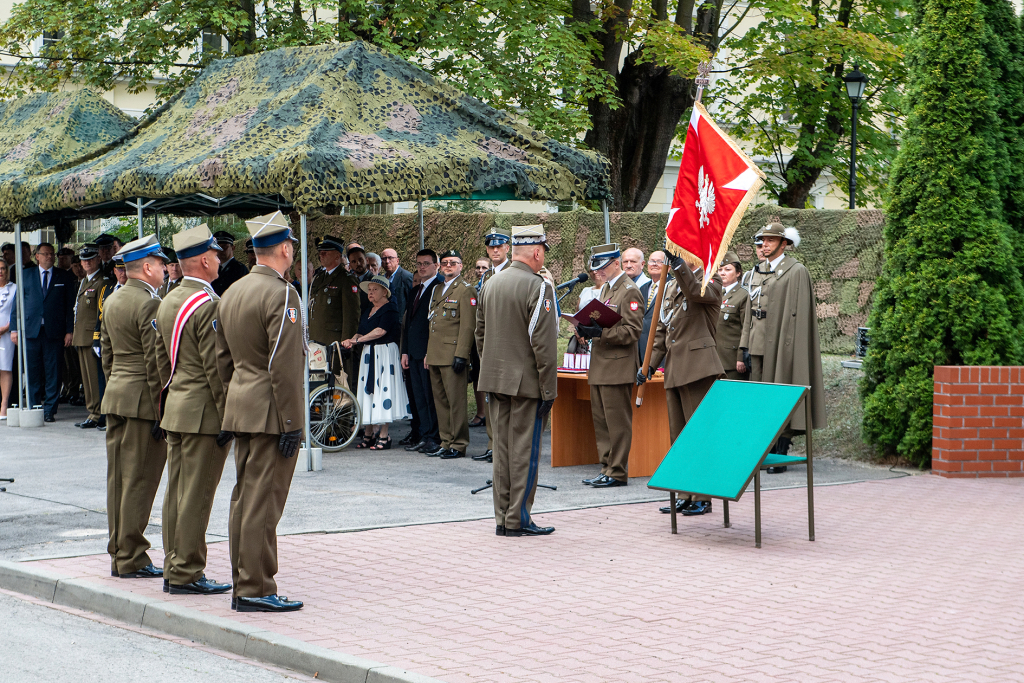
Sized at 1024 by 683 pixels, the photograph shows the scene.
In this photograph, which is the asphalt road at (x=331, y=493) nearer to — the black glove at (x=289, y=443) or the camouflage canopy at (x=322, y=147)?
the black glove at (x=289, y=443)

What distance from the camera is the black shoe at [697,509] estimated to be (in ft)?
29.6

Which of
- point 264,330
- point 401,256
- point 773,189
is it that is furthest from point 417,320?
point 773,189

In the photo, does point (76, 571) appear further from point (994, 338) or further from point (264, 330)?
point (994, 338)

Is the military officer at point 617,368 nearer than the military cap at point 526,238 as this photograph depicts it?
No

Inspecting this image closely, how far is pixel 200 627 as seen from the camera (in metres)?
5.95

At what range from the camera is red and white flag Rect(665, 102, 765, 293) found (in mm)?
8797

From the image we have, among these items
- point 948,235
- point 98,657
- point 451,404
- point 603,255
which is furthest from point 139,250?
point 948,235

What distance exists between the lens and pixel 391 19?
18.0 m

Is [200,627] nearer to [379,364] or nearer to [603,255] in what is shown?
[603,255]

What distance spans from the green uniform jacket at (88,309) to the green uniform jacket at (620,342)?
682 centimetres

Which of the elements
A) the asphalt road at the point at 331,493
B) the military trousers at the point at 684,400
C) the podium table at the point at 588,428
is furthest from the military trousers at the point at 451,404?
the military trousers at the point at 684,400

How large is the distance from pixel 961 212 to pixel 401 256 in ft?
39.6

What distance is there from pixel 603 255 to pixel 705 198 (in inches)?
61.6

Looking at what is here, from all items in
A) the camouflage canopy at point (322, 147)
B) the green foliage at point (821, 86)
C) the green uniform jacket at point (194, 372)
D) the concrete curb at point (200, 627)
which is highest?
the green foliage at point (821, 86)
